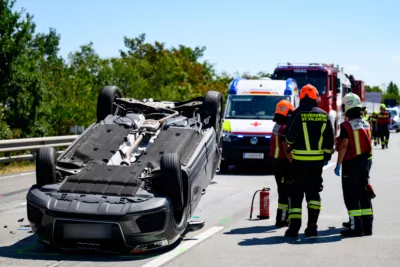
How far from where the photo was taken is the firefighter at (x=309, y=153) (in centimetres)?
966

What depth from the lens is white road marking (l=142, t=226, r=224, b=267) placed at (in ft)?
25.9

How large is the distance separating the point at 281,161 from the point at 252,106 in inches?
371

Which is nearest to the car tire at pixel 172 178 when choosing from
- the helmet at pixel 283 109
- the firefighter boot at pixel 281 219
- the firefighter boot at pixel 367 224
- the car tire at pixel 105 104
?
the firefighter boot at pixel 281 219

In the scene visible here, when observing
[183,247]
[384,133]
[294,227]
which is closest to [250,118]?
[294,227]

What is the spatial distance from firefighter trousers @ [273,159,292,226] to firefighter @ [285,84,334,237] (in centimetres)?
67

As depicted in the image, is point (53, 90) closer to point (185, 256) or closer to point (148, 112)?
point (148, 112)

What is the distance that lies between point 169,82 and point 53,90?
2000 cm

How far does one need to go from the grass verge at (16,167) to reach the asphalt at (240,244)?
5.66m

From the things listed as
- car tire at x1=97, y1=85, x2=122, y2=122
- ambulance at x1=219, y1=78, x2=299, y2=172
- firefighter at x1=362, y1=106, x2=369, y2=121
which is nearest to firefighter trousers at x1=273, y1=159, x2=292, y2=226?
firefighter at x1=362, y1=106, x2=369, y2=121

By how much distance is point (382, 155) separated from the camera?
27.6 meters

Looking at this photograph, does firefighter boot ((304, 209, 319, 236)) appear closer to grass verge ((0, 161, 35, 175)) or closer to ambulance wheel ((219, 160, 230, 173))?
ambulance wheel ((219, 160, 230, 173))

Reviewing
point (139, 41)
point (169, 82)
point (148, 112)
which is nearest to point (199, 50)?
point (139, 41)

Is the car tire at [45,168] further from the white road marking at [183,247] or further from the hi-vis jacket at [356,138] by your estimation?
the hi-vis jacket at [356,138]

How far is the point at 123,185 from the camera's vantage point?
841 cm
